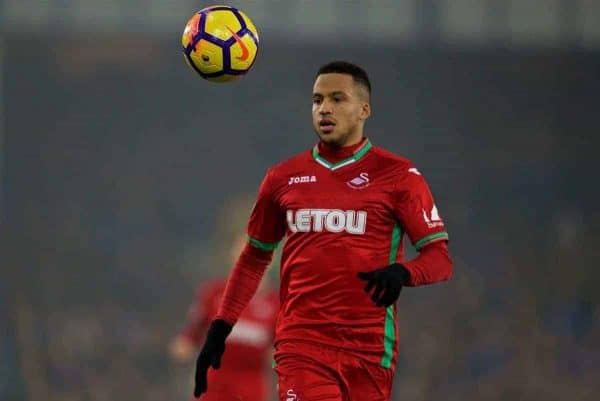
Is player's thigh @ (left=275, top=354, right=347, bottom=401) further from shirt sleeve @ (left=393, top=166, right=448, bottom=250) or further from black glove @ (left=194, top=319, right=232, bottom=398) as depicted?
shirt sleeve @ (left=393, top=166, right=448, bottom=250)

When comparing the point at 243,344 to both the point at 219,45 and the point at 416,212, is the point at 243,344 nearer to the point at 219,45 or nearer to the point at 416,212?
the point at 219,45

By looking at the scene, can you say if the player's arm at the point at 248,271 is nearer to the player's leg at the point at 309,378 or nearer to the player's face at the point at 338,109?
the player's face at the point at 338,109

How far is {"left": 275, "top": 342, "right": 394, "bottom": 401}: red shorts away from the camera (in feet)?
14.5

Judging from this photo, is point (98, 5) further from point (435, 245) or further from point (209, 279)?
point (435, 245)

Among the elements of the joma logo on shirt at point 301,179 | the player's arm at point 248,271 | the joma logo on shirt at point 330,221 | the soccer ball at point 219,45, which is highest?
the soccer ball at point 219,45

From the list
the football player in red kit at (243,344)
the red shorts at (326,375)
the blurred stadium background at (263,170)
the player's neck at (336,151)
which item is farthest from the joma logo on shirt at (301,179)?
the blurred stadium background at (263,170)

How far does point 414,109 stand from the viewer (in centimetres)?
1081

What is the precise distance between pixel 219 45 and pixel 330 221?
3.21 feet

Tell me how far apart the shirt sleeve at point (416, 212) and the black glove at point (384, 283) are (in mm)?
365

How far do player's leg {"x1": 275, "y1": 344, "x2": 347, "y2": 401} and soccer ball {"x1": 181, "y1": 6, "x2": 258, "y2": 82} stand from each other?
1.28 meters

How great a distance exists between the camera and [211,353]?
15.8ft

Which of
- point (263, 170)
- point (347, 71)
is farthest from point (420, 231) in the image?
point (263, 170)

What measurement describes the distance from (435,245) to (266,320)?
3.29 meters

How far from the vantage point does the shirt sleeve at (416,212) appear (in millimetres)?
4508
